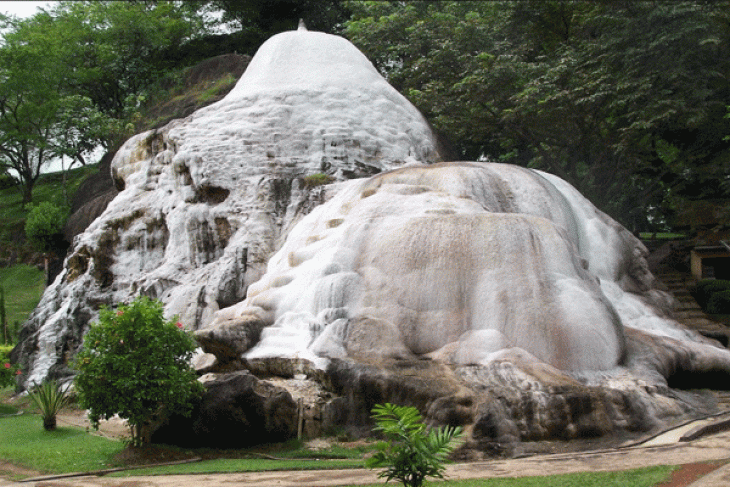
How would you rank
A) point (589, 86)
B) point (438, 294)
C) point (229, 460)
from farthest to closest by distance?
point (589, 86) < point (438, 294) < point (229, 460)

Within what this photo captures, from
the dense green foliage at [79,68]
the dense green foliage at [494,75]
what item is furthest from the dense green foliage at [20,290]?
the dense green foliage at [79,68]

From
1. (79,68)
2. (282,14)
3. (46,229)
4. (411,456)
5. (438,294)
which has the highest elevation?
(282,14)

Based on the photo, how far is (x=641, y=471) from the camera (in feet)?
22.6

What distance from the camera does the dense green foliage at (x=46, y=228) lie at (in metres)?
24.4

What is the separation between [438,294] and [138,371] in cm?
→ 423

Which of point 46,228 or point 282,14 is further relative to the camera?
point 282,14

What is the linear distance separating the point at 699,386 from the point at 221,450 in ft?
23.3

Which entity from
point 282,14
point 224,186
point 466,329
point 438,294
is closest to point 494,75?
point 224,186

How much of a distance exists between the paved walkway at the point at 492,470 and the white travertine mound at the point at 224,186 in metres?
6.70

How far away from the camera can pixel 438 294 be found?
10820mm

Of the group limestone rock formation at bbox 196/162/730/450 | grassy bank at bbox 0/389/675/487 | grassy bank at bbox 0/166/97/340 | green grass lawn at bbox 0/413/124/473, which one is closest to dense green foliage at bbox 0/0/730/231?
grassy bank at bbox 0/166/97/340

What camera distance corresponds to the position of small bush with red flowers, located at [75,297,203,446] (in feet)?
29.1

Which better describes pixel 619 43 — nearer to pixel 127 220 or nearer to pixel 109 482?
pixel 127 220

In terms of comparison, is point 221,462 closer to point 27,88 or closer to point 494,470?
point 494,470
